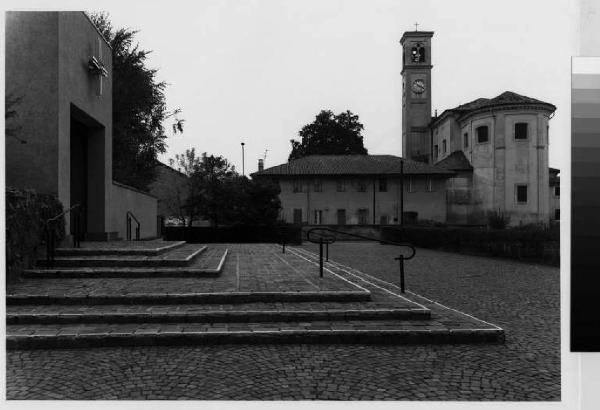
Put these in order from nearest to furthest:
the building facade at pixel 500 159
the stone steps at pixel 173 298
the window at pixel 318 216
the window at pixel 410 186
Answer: the stone steps at pixel 173 298, the building facade at pixel 500 159, the window at pixel 410 186, the window at pixel 318 216

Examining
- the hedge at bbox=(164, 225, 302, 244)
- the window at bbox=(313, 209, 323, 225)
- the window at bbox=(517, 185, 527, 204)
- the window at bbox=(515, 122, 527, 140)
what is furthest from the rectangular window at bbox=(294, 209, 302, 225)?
the window at bbox=(515, 122, 527, 140)

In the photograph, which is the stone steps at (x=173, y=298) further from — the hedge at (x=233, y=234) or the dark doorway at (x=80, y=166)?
the hedge at (x=233, y=234)

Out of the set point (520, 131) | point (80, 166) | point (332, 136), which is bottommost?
point (80, 166)

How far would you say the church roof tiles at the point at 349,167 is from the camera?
4197 centimetres

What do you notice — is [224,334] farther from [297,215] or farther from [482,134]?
[482,134]

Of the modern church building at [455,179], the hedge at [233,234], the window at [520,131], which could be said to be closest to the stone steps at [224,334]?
the hedge at [233,234]

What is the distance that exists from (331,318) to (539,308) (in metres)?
3.87

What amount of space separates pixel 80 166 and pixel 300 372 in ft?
36.5

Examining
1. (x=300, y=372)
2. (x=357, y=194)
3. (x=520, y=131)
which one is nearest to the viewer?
(x=300, y=372)

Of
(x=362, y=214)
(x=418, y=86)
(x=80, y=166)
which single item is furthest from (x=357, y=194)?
(x=80, y=166)

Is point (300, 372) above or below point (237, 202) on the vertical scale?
below

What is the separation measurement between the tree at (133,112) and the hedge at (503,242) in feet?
51.8

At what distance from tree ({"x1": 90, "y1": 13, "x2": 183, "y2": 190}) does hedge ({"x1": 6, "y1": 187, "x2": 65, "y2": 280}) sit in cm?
1639

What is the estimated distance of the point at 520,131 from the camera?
39750mm
